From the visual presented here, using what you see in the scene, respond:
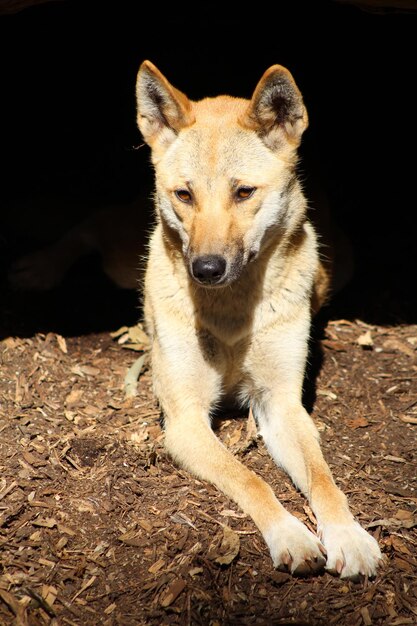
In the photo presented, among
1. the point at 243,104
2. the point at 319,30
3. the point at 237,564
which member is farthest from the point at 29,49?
the point at 237,564

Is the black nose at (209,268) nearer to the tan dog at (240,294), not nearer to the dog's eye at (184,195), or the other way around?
the tan dog at (240,294)

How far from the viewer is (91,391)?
4.66m

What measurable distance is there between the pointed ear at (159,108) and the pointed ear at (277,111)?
360 mm

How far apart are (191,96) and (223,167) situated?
2848 millimetres

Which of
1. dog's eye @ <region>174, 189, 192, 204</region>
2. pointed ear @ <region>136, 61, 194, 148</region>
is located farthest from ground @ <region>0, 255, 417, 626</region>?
pointed ear @ <region>136, 61, 194, 148</region>

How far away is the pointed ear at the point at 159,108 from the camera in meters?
3.71

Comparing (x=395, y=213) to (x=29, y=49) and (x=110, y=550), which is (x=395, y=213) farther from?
(x=110, y=550)

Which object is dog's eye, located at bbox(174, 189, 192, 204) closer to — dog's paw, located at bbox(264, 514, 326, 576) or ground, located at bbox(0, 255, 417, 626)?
ground, located at bbox(0, 255, 417, 626)

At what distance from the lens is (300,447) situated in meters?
3.81

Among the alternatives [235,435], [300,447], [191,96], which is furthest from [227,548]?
[191,96]

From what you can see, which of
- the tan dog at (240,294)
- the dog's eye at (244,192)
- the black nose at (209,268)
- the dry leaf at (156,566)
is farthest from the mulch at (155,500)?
the dog's eye at (244,192)

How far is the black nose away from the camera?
135 inches

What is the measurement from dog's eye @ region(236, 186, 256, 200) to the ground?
1440mm

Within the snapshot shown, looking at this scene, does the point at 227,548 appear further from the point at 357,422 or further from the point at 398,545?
the point at 357,422
